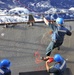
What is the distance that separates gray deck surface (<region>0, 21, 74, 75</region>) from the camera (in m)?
11.9

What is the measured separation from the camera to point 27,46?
12.8m

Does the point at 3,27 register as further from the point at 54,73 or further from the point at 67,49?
the point at 54,73

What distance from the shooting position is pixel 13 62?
11.9 meters

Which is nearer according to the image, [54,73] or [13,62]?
[54,73]

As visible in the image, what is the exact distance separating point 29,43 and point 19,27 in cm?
131

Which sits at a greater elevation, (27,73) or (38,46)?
(38,46)

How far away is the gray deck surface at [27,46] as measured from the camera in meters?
11.9

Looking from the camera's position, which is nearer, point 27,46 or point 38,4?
point 27,46

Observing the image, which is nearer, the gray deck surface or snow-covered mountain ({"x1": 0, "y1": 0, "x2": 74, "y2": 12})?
the gray deck surface

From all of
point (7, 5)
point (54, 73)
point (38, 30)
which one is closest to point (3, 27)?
point (38, 30)

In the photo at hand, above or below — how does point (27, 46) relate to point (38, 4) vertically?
below

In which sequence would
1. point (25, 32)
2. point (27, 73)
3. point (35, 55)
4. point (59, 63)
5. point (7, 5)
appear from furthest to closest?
point (7, 5), point (25, 32), point (35, 55), point (27, 73), point (59, 63)

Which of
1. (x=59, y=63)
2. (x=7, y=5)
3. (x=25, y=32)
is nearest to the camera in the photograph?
(x=59, y=63)

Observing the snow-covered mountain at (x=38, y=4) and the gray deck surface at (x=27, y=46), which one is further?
the snow-covered mountain at (x=38, y=4)
